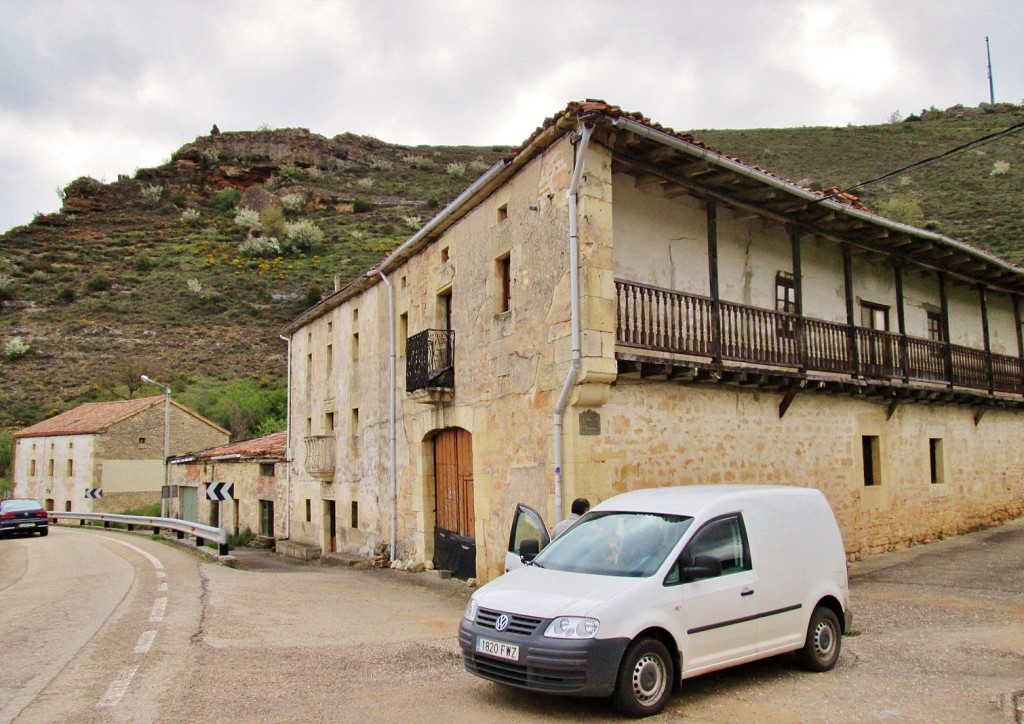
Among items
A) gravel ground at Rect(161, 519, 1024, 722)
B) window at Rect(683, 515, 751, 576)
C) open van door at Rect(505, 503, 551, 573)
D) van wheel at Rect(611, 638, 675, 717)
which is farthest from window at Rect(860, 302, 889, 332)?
van wheel at Rect(611, 638, 675, 717)

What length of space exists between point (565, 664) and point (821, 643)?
285 centimetres

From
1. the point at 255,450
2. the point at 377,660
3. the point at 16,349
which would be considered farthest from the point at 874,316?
the point at 16,349

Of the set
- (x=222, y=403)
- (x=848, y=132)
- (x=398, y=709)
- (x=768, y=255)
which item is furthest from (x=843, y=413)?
(x=848, y=132)

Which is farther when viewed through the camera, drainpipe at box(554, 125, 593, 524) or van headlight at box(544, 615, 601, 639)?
drainpipe at box(554, 125, 593, 524)

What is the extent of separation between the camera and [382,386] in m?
17.8

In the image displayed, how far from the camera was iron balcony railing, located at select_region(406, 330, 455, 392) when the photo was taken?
14.3m

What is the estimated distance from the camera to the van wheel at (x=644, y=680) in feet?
17.5

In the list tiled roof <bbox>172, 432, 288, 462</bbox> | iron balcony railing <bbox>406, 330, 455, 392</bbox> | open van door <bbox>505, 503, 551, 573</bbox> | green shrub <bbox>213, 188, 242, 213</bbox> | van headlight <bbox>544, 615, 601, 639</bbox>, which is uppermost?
green shrub <bbox>213, 188, 242, 213</bbox>

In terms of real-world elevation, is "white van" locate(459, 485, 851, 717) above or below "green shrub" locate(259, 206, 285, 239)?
below

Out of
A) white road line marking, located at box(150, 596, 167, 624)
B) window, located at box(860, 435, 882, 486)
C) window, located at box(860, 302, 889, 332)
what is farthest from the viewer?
window, located at box(860, 302, 889, 332)

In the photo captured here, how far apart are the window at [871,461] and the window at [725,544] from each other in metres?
10.2

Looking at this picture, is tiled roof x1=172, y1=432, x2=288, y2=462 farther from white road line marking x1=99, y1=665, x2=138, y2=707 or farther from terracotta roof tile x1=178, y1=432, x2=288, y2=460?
white road line marking x1=99, y1=665, x2=138, y2=707

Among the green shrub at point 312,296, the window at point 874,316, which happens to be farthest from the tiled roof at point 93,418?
the window at point 874,316

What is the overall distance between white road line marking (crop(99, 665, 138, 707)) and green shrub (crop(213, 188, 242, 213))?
69093 millimetres
